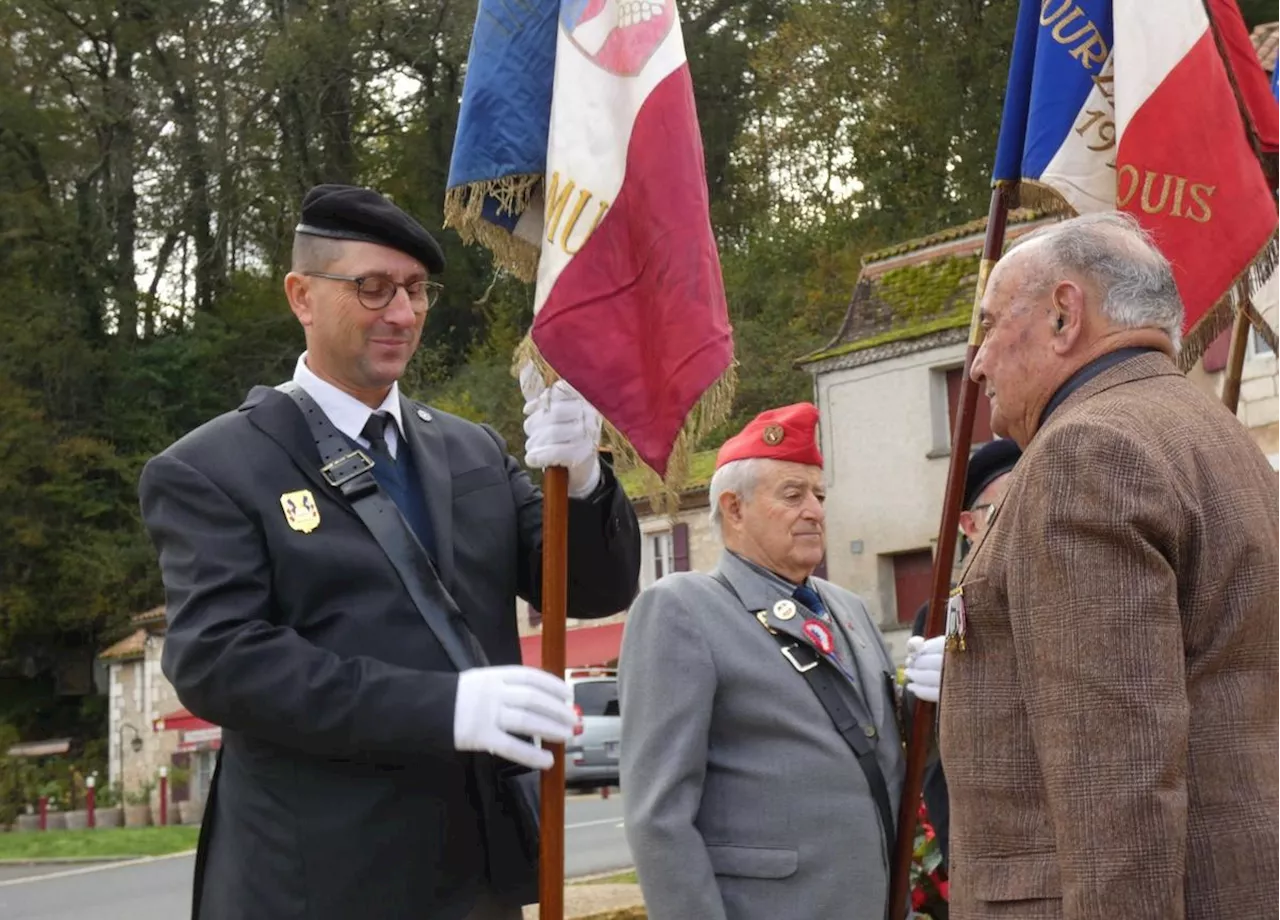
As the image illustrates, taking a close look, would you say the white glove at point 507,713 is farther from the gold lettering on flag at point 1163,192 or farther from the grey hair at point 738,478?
the gold lettering on flag at point 1163,192

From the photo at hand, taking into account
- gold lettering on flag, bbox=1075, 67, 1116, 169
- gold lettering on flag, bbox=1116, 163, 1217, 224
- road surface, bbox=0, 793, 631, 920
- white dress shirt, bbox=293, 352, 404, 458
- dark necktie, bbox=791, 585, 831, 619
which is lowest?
road surface, bbox=0, 793, 631, 920

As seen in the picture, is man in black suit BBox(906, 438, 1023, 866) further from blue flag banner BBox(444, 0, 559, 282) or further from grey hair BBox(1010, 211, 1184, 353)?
blue flag banner BBox(444, 0, 559, 282)

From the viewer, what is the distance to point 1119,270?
3.12 meters

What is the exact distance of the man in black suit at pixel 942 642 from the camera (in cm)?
436

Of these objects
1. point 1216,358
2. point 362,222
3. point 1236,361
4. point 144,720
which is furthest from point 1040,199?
point 144,720

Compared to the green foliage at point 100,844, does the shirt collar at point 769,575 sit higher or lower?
higher

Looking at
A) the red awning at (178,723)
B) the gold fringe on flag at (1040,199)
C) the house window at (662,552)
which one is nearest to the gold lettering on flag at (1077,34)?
the gold fringe on flag at (1040,199)

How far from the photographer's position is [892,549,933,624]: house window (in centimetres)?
2778

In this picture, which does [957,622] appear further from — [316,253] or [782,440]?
[782,440]

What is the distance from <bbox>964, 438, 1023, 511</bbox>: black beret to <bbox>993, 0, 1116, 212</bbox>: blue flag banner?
0.81 m

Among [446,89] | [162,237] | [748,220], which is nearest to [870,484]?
[748,220]

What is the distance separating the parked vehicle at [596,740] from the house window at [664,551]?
4.79 m

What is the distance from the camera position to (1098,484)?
284cm

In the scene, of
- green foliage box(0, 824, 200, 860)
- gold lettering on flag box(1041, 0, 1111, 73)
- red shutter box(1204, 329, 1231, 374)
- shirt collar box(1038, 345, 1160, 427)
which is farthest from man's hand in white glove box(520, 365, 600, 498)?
green foliage box(0, 824, 200, 860)
